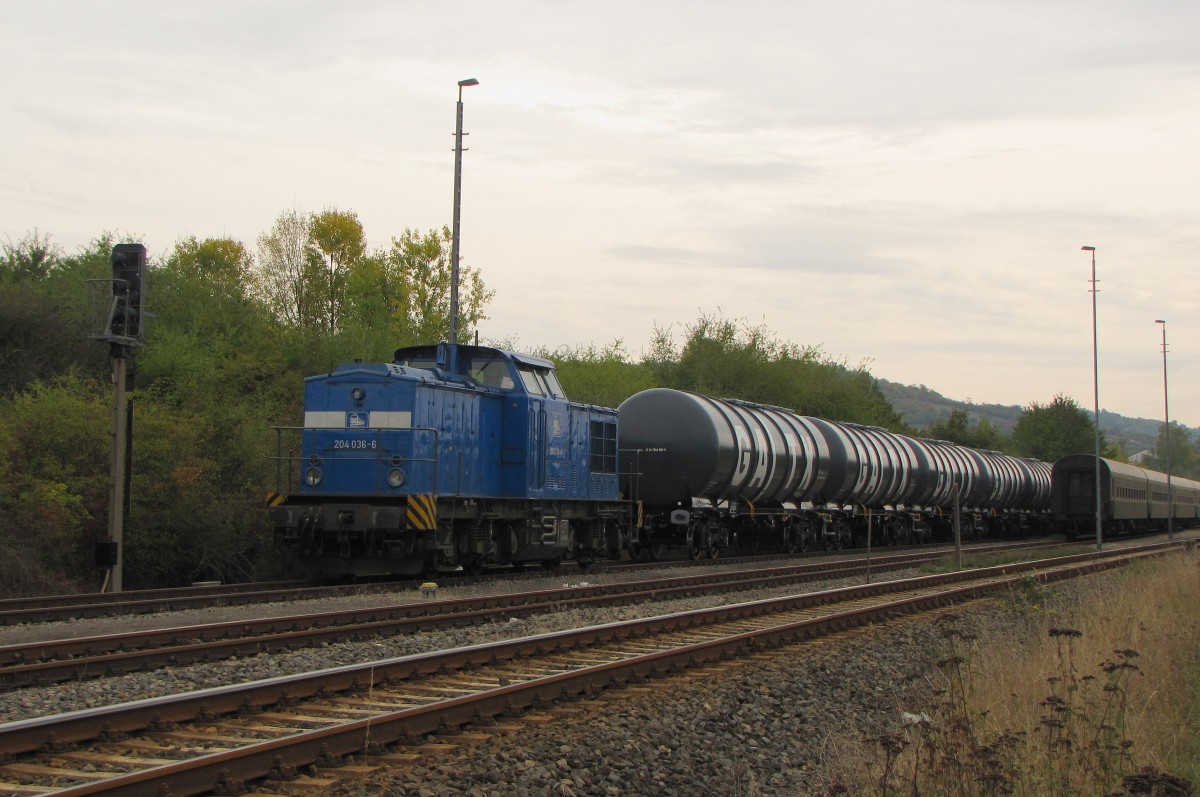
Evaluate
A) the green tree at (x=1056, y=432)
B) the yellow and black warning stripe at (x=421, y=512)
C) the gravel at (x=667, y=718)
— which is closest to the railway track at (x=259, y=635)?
the gravel at (x=667, y=718)

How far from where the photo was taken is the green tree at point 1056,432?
87188 mm

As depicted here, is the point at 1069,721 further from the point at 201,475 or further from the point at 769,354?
the point at 769,354

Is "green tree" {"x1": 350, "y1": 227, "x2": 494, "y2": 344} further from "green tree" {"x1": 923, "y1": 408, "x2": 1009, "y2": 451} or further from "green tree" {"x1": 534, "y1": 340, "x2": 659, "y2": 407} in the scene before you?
"green tree" {"x1": 923, "y1": 408, "x2": 1009, "y2": 451}

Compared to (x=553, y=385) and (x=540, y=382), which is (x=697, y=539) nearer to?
(x=553, y=385)

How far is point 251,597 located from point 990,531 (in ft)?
127

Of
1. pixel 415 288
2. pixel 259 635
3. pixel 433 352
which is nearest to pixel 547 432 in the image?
pixel 433 352

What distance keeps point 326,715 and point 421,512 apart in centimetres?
865

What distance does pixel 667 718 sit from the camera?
7512 mm

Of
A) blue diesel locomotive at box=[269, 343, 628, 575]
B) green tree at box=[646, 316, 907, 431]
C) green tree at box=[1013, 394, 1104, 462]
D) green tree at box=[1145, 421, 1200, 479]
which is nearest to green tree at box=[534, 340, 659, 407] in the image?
green tree at box=[646, 316, 907, 431]

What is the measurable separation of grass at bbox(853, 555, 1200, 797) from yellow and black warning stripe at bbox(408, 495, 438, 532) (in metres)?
6.92

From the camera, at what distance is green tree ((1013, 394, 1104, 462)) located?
8719cm

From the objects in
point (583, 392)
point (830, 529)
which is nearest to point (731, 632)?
point (830, 529)

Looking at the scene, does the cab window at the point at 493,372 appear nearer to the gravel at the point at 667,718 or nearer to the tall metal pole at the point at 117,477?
the tall metal pole at the point at 117,477

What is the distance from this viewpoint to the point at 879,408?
6169 cm
